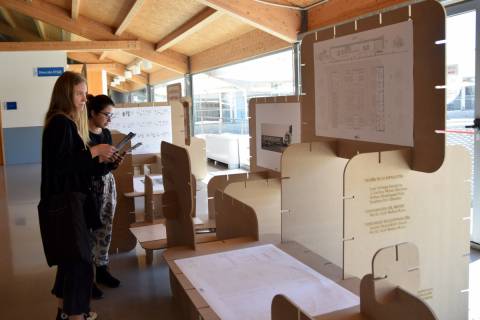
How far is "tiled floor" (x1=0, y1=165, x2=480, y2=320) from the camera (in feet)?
10.00

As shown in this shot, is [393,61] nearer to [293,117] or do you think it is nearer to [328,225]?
[328,225]

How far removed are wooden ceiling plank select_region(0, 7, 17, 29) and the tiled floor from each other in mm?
7301

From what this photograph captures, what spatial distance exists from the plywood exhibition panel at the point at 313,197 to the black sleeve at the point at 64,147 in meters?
1.00

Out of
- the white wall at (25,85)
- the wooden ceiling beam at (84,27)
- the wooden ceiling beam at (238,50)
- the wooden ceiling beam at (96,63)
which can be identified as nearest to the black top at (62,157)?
the wooden ceiling beam at (238,50)

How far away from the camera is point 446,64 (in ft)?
5.39

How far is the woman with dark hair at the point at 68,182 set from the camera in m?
2.15

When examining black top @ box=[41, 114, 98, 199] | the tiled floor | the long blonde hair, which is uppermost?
the long blonde hair

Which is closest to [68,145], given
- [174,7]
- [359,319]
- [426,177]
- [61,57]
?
[359,319]

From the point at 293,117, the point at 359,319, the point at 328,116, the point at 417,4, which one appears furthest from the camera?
the point at 293,117

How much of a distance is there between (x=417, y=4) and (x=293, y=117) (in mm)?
1344

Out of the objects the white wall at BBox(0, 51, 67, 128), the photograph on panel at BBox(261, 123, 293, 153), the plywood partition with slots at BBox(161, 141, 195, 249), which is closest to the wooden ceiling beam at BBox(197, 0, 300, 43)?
the photograph on panel at BBox(261, 123, 293, 153)

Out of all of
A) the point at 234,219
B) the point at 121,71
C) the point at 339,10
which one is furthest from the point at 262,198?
the point at 121,71

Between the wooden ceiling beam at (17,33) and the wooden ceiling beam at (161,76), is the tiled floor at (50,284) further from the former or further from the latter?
the wooden ceiling beam at (17,33)

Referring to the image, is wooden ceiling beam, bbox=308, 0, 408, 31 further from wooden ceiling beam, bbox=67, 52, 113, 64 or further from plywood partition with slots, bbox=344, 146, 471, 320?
wooden ceiling beam, bbox=67, 52, 113, 64
